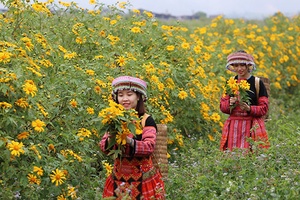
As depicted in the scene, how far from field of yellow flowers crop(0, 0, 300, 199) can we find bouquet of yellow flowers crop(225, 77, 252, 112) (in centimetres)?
69

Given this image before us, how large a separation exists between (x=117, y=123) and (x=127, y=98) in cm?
49

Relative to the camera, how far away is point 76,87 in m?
5.71

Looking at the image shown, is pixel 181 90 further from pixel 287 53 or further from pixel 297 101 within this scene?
pixel 287 53

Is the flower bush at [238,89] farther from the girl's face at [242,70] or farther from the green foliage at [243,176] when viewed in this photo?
the green foliage at [243,176]

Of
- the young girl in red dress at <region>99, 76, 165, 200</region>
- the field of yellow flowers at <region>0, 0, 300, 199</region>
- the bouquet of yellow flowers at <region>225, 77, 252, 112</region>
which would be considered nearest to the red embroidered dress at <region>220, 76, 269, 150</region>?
the bouquet of yellow flowers at <region>225, 77, 252, 112</region>

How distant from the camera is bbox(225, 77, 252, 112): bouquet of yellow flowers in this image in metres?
6.31

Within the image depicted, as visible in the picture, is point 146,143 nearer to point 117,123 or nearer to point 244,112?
point 117,123

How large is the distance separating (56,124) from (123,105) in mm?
870

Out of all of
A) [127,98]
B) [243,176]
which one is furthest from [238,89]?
[127,98]

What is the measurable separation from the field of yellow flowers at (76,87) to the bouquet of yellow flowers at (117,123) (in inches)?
6.1

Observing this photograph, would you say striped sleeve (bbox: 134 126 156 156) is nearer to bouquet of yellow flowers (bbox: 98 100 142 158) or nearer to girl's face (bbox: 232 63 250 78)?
bouquet of yellow flowers (bbox: 98 100 142 158)

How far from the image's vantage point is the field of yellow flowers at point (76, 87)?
476cm

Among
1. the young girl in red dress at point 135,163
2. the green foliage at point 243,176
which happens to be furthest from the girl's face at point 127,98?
the green foliage at point 243,176

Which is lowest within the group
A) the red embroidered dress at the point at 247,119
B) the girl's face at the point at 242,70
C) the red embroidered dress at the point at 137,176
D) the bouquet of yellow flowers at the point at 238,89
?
the red embroidered dress at the point at 137,176
